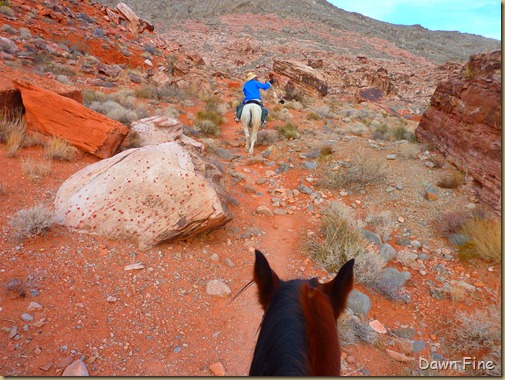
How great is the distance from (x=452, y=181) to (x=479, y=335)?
3913 millimetres

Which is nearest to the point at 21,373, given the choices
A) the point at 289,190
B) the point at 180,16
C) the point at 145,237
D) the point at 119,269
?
the point at 119,269

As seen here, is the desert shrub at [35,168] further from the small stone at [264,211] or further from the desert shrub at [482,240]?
the desert shrub at [482,240]

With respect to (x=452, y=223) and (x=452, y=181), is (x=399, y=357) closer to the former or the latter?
(x=452, y=223)

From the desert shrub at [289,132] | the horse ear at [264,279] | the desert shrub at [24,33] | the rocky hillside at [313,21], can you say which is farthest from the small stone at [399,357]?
the rocky hillside at [313,21]

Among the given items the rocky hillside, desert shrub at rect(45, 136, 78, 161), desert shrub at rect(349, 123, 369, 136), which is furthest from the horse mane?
the rocky hillside

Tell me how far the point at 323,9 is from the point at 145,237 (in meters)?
80.4

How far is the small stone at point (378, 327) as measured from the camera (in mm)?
3580

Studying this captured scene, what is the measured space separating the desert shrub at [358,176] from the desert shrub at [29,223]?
207 inches

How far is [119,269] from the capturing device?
3600 millimetres

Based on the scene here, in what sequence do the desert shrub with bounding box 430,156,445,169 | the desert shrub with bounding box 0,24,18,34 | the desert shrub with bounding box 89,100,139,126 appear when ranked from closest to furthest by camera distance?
1. the desert shrub with bounding box 430,156,445,169
2. the desert shrub with bounding box 89,100,139,126
3. the desert shrub with bounding box 0,24,18,34

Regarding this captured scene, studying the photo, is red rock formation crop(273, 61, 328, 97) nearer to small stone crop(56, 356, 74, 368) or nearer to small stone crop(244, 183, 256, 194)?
small stone crop(244, 183, 256, 194)

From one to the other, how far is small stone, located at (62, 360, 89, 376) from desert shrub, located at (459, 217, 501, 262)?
16.9ft

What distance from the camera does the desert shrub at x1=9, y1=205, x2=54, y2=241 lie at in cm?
359

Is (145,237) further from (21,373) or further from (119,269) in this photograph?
(21,373)
